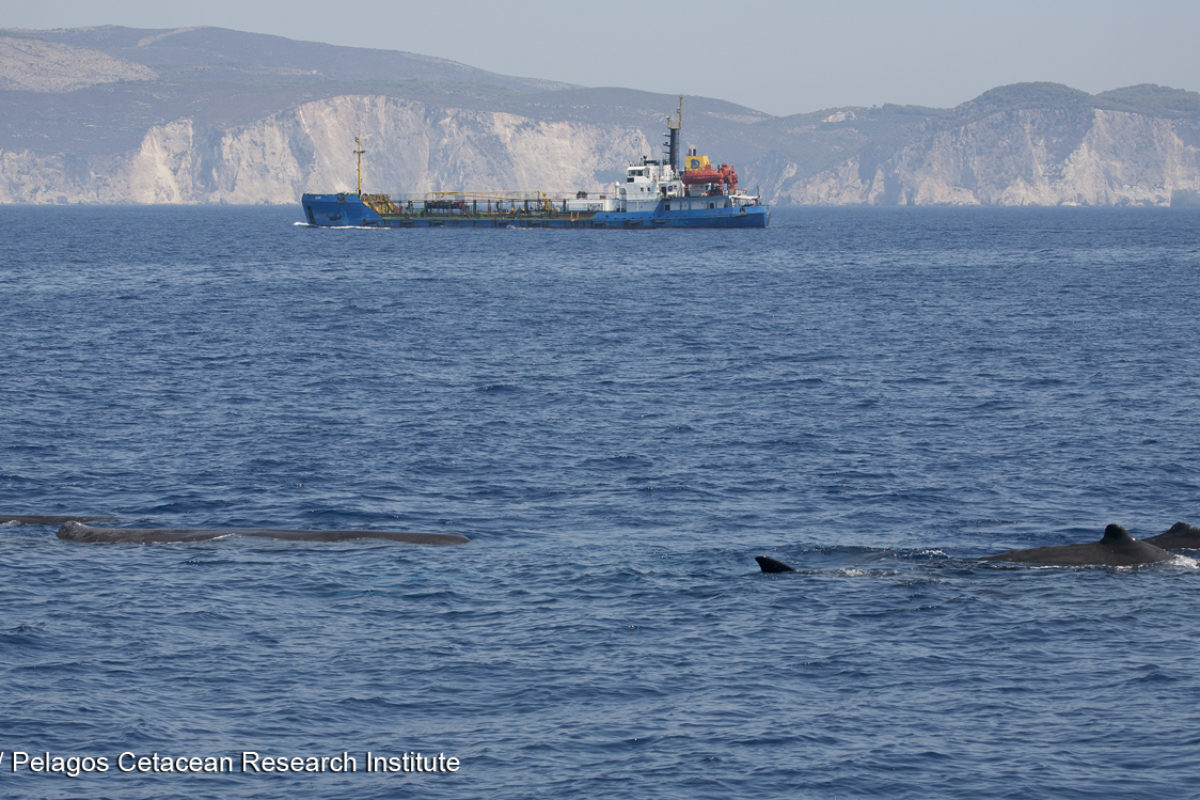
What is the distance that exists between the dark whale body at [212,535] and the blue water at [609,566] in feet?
1.53

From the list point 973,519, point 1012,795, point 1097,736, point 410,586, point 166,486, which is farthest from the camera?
point 166,486

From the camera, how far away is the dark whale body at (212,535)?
29.0 m

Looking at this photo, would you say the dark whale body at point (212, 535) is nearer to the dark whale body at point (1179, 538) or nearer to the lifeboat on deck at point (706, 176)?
the dark whale body at point (1179, 538)

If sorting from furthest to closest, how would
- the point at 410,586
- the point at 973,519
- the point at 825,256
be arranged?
the point at 825,256
the point at 973,519
the point at 410,586

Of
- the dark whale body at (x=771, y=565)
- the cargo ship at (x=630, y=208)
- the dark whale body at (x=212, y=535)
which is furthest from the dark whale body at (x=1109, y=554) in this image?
the cargo ship at (x=630, y=208)

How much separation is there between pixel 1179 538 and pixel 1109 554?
198cm

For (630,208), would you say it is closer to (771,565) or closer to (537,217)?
(537,217)

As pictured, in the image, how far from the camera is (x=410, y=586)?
2595cm

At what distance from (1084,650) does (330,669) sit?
1271cm

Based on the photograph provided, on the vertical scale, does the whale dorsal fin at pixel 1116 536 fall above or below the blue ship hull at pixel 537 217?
below

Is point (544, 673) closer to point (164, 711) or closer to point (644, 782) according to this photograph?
point (644, 782)

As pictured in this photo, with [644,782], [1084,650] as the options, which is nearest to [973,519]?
[1084,650]

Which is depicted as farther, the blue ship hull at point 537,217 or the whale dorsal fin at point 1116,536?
the blue ship hull at point 537,217

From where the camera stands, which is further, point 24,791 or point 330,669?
point 330,669
